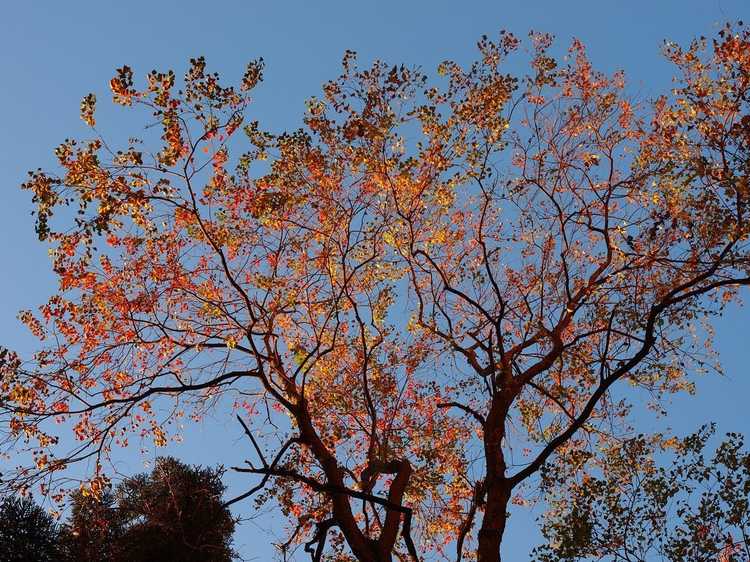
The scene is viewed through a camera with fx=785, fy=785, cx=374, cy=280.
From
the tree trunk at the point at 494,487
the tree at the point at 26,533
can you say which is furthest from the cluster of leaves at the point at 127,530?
the tree trunk at the point at 494,487

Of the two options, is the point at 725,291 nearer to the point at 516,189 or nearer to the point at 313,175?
the point at 516,189

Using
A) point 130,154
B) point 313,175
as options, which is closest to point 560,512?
point 313,175

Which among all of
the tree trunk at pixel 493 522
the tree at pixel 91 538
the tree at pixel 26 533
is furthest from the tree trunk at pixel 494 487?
the tree at pixel 26 533

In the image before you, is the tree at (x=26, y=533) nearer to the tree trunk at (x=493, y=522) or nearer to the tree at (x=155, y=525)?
the tree at (x=155, y=525)

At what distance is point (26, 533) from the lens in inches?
795

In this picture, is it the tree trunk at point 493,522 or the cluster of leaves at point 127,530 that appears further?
the cluster of leaves at point 127,530

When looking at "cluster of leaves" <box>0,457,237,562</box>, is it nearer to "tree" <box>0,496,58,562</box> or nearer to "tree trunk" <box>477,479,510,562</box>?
"tree" <box>0,496,58,562</box>

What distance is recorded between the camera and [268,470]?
10.3m

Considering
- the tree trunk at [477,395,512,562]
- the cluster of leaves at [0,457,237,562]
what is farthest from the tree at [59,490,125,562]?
the tree trunk at [477,395,512,562]

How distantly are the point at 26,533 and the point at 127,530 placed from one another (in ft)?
8.36

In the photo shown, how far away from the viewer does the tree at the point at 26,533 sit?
1998 cm

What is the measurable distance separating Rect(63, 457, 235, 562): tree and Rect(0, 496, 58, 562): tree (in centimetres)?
43

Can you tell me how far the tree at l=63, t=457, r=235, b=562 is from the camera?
64.0ft

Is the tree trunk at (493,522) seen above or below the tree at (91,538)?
below
